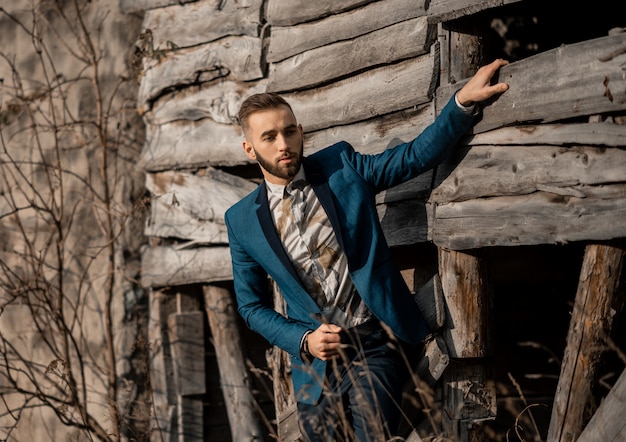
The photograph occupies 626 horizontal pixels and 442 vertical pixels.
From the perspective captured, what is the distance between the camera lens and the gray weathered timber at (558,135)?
3688 millimetres

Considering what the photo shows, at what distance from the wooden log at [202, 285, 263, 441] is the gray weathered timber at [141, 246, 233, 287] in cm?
18

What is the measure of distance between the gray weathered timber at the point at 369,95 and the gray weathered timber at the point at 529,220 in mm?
612

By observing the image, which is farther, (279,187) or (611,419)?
(279,187)

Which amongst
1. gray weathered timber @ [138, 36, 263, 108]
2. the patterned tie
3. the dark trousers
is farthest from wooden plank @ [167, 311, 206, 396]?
the patterned tie

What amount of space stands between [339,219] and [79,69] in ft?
9.51

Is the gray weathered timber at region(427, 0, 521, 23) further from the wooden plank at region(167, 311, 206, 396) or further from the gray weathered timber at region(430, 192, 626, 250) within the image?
the wooden plank at region(167, 311, 206, 396)

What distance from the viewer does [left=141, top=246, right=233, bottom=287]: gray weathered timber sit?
5.85m

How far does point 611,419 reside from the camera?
12.1 ft

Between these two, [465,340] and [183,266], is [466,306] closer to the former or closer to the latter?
[465,340]

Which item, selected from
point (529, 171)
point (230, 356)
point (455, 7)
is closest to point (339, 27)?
point (455, 7)

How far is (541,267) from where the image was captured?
6719 mm

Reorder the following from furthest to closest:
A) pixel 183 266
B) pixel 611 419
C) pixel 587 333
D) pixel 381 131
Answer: pixel 183 266, pixel 381 131, pixel 587 333, pixel 611 419

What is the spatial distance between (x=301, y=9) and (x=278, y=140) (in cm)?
150

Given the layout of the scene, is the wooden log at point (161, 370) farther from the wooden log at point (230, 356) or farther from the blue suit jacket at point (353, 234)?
the blue suit jacket at point (353, 234)
